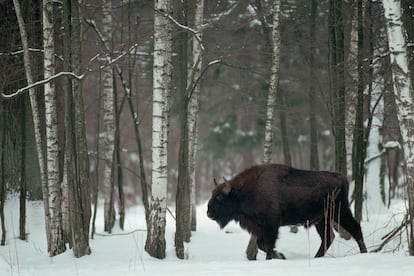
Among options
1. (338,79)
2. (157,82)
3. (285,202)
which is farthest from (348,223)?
(157,82)

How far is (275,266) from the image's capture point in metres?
8.77

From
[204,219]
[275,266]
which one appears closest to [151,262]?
[275,266]

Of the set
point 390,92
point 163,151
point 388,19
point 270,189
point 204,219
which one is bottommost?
point 204,219

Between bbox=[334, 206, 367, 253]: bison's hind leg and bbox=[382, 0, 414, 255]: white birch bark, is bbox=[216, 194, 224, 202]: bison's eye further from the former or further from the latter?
bbox=[382, 0, 414, 255]: white birch bark

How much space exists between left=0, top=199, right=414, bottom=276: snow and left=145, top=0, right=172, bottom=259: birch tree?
46cm

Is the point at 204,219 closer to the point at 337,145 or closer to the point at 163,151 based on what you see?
the point at 337,145

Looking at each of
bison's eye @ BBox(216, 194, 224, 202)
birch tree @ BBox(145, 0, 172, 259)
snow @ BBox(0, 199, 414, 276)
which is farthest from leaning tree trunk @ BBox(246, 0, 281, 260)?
birch tree @ BBox(145, 0, 172, 259)

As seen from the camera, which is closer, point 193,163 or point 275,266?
point 275,266

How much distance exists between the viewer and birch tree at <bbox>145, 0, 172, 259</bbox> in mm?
10773

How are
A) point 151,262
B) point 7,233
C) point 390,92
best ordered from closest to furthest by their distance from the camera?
1. point 151,262
2. point 390,92
3. point 7,233

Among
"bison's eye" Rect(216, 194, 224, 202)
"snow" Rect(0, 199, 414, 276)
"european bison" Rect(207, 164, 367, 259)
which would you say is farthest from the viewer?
"bison's eye" Rect(216, 194, 224, 202)

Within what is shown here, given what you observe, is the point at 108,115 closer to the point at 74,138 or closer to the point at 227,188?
the point at 74,138

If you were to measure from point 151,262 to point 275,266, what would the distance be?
235 cm

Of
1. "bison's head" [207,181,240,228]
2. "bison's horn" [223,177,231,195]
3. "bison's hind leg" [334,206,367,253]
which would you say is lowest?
"bison's hind leg" [334,206,367,253]
